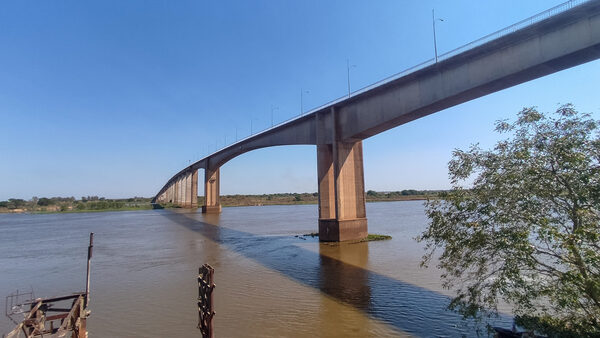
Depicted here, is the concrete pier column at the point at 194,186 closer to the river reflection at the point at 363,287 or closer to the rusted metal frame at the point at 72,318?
the river reflection at the point at 363,287

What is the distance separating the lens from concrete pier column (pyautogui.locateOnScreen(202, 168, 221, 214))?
237ft

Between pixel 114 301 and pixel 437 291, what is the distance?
12.8 meters

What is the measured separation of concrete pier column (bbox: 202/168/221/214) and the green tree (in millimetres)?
68358

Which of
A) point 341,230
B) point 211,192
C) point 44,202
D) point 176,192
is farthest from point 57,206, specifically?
point 341,230

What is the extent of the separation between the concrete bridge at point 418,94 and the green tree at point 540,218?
9.43 metres

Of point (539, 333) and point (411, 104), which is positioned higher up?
point (411, 104)

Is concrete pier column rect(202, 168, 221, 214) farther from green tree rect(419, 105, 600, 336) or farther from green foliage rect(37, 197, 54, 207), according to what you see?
green foliage rect(37, 197, 54, 207)

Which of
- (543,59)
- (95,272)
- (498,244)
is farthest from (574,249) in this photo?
(95,272)

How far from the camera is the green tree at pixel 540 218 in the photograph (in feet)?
21.1

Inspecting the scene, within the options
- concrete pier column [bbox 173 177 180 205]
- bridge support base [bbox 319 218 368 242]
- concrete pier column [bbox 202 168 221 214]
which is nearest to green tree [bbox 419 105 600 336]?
bridge support base [bbox 319 218 368 242]

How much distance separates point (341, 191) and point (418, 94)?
9.42m

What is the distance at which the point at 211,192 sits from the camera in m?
73.5

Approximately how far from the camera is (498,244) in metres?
6.95

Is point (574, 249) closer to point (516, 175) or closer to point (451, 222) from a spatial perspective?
point (516, 175)
